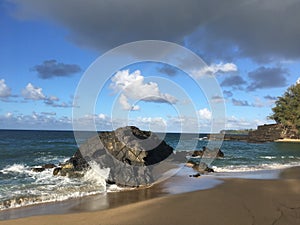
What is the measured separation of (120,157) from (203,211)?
945 centimetres

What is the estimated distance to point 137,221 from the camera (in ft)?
30.2

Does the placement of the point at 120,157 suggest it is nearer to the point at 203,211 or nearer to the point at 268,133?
the point at 203,211

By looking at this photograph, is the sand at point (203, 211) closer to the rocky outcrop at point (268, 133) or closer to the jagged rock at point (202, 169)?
the jagged rock at point (202, 169)

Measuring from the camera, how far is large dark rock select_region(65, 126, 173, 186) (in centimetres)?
1678

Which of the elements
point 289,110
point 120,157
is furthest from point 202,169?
point 289,110

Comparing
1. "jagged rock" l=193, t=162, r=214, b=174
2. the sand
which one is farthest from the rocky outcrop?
the sand

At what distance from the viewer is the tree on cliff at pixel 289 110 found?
10326 centimetres

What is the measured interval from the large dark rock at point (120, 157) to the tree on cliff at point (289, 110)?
93832mm

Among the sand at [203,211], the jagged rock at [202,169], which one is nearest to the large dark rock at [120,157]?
the jagged rock at [202,169]

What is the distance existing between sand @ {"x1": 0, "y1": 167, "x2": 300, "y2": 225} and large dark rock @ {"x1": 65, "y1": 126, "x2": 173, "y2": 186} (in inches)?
173

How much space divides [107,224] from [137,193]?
17.4 ft

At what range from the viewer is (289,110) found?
106 m

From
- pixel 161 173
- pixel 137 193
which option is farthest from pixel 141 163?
pixel 137 193

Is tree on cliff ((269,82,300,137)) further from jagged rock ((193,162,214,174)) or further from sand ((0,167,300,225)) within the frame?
sand ((0,167,300,225))
